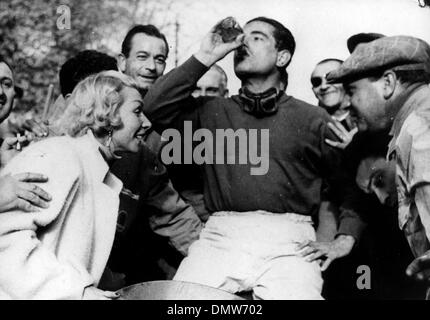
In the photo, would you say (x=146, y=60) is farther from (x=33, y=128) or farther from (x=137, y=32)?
(x=33, y=128)

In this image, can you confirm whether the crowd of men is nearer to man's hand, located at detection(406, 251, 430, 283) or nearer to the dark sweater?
the dark sweater

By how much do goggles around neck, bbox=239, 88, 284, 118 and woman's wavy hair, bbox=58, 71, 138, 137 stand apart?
584 millimetres

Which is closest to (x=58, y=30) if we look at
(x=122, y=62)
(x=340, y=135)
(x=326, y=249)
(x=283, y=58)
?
(x=122, y=62)

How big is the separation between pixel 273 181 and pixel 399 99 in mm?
623

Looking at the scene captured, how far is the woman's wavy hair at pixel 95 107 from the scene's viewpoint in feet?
10.7

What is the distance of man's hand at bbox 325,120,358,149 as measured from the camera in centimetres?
366

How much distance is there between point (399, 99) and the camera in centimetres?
366

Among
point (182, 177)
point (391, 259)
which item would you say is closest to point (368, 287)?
point (391, 259)

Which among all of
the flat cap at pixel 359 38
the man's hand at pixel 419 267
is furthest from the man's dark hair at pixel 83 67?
the man's hand at pixel 419 267

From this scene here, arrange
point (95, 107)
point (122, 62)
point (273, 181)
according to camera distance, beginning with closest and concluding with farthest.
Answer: point (95, 107) < point (273, 181) < point (122, 62)

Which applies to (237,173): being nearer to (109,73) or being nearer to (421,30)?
(109,73)

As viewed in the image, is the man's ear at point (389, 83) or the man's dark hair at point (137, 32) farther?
the man's dark hair at point (137, 32)

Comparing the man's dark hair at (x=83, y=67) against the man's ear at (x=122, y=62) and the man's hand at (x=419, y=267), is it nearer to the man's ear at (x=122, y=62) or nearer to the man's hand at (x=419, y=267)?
the man's ear at (x=122, y=62)

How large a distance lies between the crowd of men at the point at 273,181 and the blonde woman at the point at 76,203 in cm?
22
